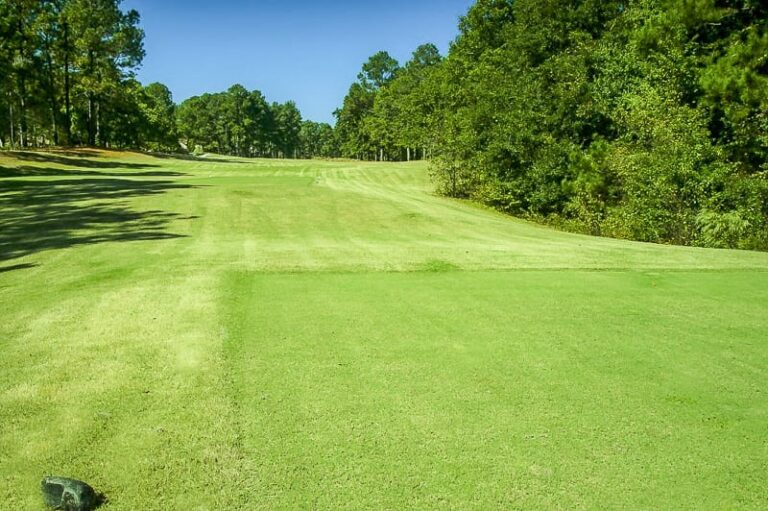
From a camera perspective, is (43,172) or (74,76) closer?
(43,172)

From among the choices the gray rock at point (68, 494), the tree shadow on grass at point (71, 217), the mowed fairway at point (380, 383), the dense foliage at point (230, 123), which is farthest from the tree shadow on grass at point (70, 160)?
the dense foliage at point (230, 123)

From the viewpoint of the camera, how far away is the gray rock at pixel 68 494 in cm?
278

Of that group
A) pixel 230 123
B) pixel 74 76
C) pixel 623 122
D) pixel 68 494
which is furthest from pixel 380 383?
pixel 230 123

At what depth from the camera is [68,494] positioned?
2.80m

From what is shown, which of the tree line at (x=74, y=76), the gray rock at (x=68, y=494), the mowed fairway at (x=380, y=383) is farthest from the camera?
the tree line at (x=74, y=76)

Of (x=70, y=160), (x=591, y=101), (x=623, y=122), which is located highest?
(x=591, y=101)

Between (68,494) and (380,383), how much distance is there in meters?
2.32

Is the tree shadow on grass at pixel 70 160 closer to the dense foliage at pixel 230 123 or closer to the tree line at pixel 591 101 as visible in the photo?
the tree line at pixel 591 101

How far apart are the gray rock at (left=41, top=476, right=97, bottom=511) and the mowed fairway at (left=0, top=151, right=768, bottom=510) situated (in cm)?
11

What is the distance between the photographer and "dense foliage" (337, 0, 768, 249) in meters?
18.0

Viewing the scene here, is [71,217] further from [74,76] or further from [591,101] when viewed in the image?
[74,76]

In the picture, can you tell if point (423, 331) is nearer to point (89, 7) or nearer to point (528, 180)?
point (528, 180)

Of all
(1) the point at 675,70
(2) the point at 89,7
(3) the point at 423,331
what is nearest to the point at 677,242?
(1) the point at 675,70

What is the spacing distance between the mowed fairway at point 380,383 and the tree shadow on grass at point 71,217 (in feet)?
6.65
